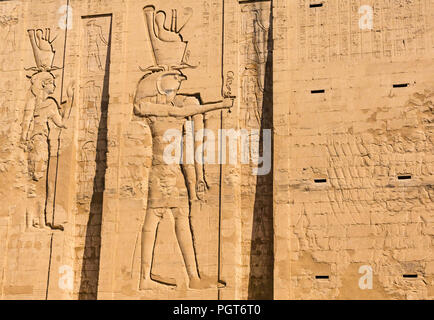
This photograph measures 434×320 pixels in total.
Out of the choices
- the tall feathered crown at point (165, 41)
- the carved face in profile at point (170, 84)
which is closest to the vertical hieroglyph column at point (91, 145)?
the tall feathered crown at point (165, 41)

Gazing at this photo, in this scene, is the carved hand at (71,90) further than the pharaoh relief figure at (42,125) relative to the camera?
Yes

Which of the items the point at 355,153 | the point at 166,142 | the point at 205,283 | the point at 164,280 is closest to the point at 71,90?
the point at 166,142

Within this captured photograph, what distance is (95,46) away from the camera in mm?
16172

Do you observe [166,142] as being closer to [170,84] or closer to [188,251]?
[170,84]

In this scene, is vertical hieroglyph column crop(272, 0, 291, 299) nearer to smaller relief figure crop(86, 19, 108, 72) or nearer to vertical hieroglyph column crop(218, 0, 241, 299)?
vertical hieroglyph column crop(218, 0, 241, 299)

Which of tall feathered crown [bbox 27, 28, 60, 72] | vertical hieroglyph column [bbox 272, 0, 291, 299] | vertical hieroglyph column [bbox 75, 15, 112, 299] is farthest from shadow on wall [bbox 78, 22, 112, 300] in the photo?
vertical hieroglyph column [bbox 272, 0, 291, 299]

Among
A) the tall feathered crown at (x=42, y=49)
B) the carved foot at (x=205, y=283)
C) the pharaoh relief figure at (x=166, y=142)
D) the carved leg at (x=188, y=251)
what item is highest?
the tall feathered crown at (x=42, y=49)

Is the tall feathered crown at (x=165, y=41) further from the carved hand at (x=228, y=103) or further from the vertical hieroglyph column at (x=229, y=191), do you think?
the carved hand at (x=228, y=103)

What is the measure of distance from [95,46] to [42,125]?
1.85m

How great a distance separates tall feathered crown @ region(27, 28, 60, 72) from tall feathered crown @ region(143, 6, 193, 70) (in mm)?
2004

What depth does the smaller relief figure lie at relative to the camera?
16062 mm

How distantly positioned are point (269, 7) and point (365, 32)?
1.88 m

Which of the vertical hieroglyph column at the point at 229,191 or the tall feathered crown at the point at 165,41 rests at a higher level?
the tall feathered crown at the point at 165,41

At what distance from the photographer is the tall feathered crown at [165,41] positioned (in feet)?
51.4
